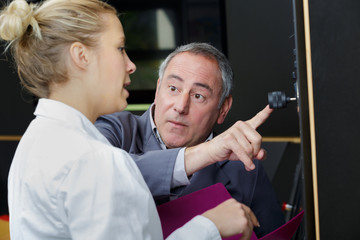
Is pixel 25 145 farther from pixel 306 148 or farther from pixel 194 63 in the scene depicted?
pixel 194 63

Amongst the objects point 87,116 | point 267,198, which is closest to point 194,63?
point 267,198

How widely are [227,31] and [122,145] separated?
6.96 feet

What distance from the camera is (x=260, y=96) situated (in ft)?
10.5

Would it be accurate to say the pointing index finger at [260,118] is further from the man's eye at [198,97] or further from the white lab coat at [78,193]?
the man's eye at [198,97]

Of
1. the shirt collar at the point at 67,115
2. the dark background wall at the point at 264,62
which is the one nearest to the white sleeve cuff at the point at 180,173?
the shirt collar at the point at 67,115

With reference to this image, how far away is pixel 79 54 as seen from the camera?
80cm

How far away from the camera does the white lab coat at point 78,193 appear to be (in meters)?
0.65

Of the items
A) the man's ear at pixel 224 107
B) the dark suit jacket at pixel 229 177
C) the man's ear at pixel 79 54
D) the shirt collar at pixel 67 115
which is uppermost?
Result: the man's ear at pixel 79 54

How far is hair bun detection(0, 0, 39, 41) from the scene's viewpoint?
79 centimetres

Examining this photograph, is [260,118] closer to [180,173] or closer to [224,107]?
[180,173]

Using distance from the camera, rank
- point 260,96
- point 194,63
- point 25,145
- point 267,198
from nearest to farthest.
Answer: point 25,145, point 267,198, point 194,63, point 260,96

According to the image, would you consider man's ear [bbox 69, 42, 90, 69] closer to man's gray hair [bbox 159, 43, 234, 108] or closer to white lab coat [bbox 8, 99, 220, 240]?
white lab coat [bbox 8, 99, 220, 240]

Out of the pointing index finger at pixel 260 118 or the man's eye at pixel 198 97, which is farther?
the man's eye at pixel 198 97

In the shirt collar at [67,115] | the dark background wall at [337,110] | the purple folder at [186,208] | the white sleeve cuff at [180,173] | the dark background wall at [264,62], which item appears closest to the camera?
the dark background wall at [337,110]
